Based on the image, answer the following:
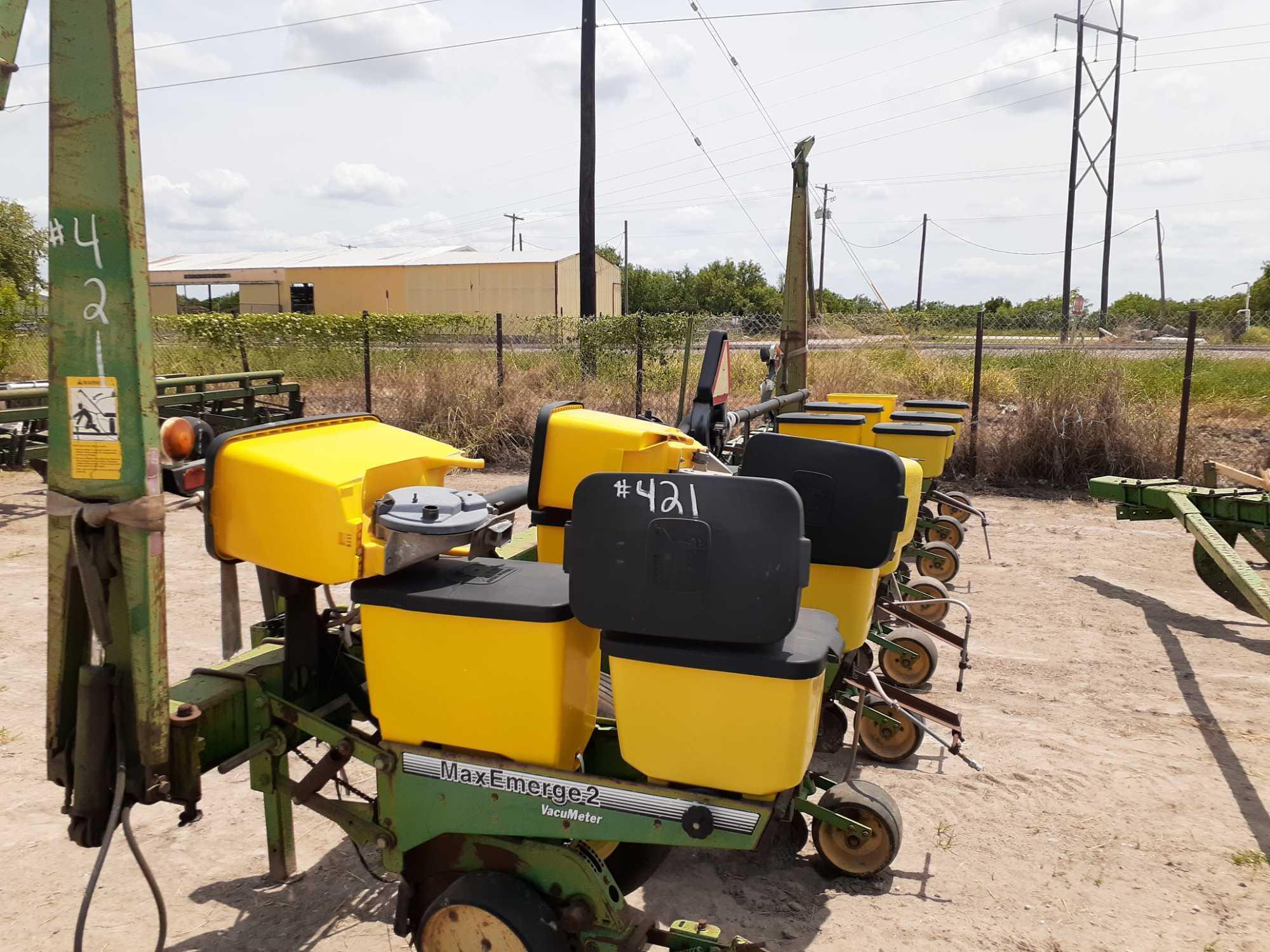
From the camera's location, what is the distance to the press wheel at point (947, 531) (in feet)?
22.3

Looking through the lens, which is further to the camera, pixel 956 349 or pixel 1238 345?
pixel 1238 345

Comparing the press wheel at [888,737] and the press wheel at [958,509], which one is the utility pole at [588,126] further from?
the press wheel at [888,737]

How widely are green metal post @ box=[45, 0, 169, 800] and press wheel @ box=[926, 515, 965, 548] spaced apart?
5.57m

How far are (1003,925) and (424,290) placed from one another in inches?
1392

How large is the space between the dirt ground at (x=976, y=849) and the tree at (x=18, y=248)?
67.2 feet

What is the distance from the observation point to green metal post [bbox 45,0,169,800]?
1948 mm

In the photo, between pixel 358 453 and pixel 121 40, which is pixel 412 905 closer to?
pixel 358 453

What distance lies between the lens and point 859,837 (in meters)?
2.88

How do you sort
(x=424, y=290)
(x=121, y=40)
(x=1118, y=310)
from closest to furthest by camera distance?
(x=121, y=40) < (x=424, y=290) < (x=1118, y=310)

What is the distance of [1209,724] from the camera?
4.16 m

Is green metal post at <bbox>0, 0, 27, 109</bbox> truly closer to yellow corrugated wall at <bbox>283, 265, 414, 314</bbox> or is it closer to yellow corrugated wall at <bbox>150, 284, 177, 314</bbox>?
yellow corrugated wall at <bbox>283, 265, 414, 314</bbox>

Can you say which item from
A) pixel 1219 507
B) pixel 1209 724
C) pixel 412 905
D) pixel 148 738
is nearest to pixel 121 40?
pixel 148 738

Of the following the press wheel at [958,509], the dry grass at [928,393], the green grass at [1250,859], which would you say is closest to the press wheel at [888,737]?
the green grass at [1250,859]

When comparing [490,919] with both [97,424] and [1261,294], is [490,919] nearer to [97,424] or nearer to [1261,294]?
[97,424]
